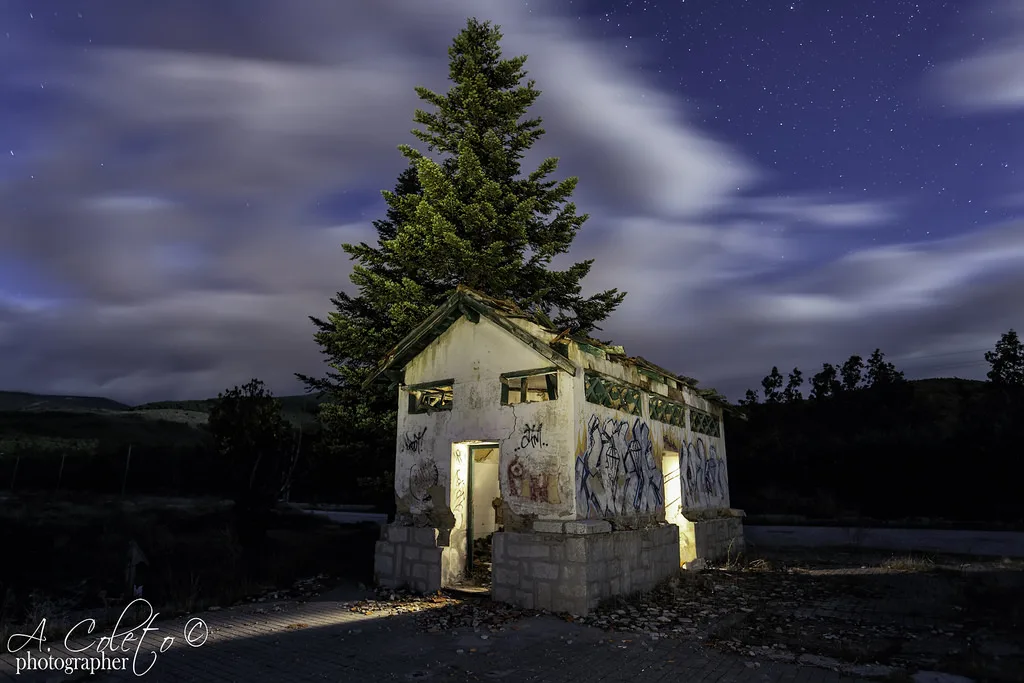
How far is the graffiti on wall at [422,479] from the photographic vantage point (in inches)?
467

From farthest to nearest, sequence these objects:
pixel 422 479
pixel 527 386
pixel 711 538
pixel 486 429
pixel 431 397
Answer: pixel 711 538 < pixel 431 397 < pixel 422 479 < pixel 486 429 < pixel 527 386

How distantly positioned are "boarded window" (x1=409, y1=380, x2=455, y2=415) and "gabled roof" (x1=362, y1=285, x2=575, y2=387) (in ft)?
2.60

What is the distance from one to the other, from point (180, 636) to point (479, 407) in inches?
233

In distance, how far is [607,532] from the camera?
1027 cm

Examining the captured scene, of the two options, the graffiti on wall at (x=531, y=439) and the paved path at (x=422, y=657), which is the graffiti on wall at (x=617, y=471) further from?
the paved path at (x=422, y=657)

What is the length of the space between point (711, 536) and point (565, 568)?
7305 millimetres

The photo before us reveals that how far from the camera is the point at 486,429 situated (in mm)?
11258

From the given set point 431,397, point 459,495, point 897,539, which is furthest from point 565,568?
point 897,539

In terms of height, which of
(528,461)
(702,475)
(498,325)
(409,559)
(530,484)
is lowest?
(409,559)

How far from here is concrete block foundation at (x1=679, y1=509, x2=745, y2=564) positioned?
14.3 meters

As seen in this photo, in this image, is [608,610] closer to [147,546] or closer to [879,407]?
[147,546]

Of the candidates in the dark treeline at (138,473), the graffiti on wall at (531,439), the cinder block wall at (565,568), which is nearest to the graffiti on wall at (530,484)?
the graffiti on wall at (531,439)

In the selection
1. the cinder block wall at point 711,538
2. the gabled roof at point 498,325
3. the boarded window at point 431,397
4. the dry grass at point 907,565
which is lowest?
the dry grass at point 907,565

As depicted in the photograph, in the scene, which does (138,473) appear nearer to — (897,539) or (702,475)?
(702,475)
